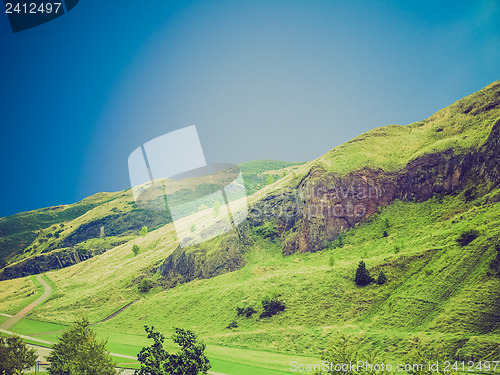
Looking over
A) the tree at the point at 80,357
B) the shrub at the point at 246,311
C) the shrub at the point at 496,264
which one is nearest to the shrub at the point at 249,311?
the shrub at the point at 246,311

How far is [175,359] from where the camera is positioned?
25516 mm

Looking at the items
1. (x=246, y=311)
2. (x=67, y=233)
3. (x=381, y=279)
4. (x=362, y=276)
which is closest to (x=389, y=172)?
(x=362, y=276)

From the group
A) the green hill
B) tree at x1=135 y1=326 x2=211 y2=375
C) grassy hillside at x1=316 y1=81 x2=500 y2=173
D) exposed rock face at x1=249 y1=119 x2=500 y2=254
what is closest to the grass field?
the green hill

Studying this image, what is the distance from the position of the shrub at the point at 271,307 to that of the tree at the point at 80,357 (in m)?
21.7

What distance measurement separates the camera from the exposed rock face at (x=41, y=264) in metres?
105

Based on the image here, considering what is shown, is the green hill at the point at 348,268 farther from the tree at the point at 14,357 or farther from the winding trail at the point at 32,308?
the tree at the point at 14,357

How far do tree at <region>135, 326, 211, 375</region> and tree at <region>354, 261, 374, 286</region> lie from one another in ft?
71.9

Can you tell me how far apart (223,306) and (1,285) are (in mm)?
79525

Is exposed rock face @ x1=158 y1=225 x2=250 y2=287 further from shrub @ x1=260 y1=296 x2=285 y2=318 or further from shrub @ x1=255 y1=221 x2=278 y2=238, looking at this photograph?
shrub @ x1=260 y1=296 x2=285 y2=318

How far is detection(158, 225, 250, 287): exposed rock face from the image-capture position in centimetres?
6019

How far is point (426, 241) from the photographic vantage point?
40156 millimetres

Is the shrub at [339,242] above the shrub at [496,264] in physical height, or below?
below

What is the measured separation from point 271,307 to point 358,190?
29.6 m

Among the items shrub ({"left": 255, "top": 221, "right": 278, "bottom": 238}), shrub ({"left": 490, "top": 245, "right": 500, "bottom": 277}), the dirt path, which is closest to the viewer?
shrub ({"left": 490, "top": 245, "right": 500, "bottom": 277})
